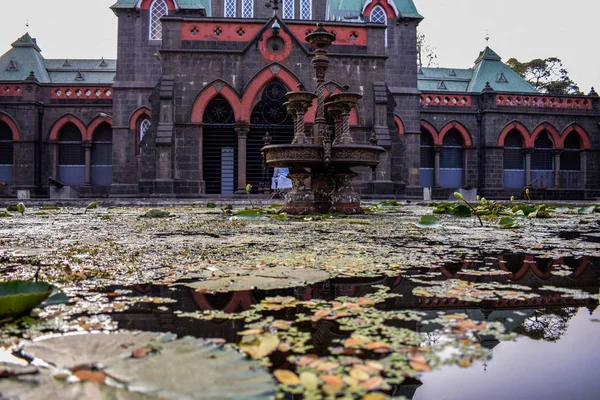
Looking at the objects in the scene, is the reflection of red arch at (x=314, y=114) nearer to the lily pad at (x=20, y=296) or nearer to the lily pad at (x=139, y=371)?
the lily pad at (x=20, y=296)

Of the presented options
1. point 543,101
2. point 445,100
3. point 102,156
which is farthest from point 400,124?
point 102,156

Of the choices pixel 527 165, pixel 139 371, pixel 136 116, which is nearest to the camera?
pixel 139 371

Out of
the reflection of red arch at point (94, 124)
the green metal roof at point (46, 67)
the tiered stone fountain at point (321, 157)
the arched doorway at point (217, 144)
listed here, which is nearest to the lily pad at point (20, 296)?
the tiered stone fountain at point (321, 157)

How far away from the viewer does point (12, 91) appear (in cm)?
2180

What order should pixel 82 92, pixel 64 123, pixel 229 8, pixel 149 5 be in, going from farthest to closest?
pixel 82 92 → pixel 64 123 → pixel 229 8 → pixel 149 5

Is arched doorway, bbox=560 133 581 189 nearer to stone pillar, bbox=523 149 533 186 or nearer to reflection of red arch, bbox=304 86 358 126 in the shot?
stone pillar, bbox=523 149 533 186

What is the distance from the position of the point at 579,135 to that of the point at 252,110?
16.7m

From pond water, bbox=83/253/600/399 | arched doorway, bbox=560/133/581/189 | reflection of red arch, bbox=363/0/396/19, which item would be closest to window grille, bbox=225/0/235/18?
reflection of red arch, bbox=363/0/396/19

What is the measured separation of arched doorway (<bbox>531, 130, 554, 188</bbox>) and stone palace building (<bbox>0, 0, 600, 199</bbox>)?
0.17 feet

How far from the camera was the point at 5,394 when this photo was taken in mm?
869

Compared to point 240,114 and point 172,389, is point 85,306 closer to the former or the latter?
point 172,389

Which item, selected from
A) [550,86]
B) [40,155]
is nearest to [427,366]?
[40,155]

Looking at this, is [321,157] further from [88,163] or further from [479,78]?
[479,78]

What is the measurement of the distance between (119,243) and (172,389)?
257 cm
